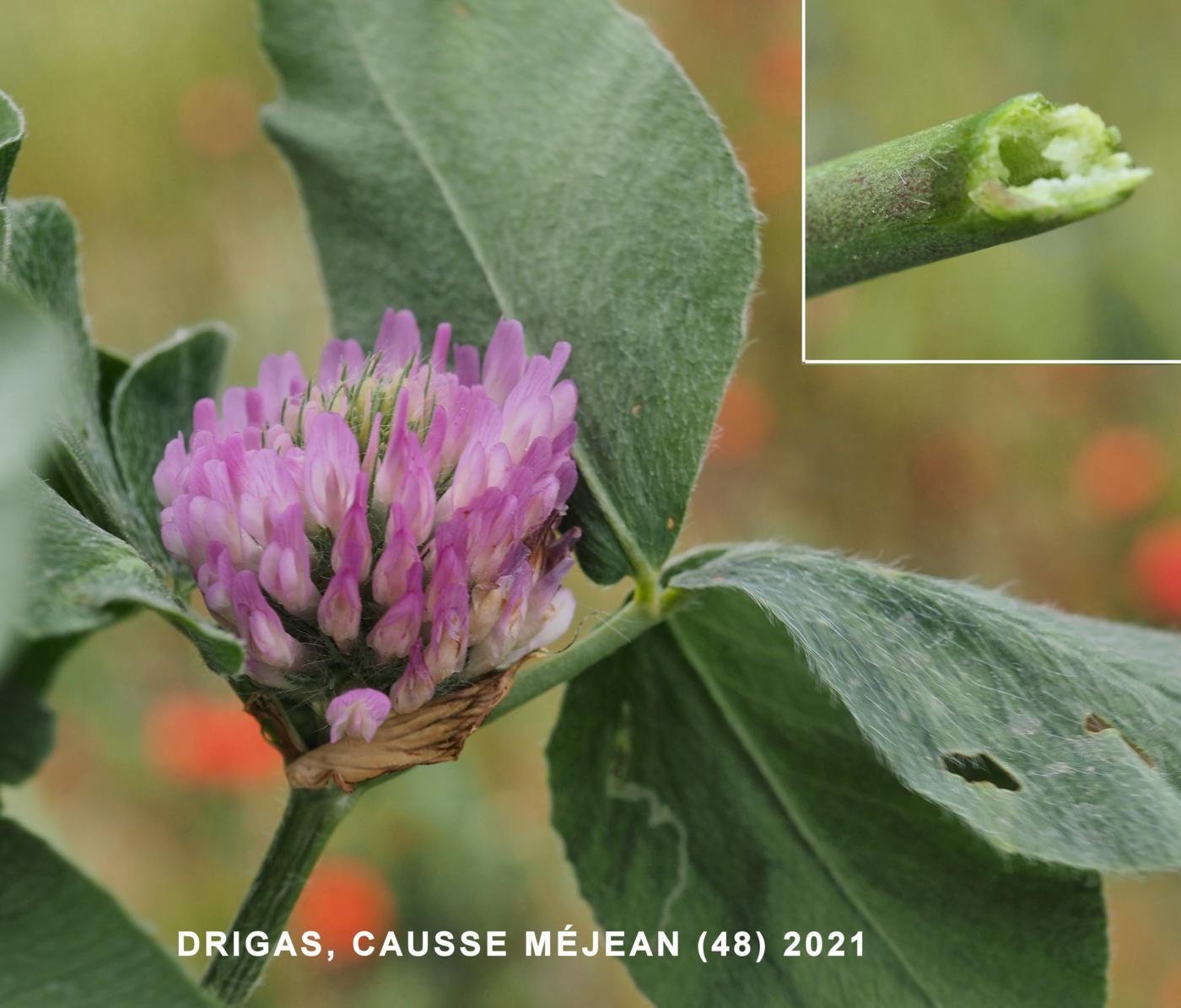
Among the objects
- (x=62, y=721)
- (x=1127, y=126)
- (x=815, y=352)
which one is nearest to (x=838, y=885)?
(x=1127, y=126)

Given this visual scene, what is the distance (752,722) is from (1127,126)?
3.29 feet

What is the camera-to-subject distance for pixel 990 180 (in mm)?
449

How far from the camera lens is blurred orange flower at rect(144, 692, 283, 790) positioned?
1.39 m

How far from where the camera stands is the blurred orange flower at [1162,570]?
1.67 meters

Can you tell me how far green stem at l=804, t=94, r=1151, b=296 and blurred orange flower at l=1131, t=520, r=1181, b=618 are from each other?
132 centimetres

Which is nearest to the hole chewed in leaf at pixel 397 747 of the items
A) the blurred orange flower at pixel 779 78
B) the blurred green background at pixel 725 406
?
the blurred green background at pixel 725 406

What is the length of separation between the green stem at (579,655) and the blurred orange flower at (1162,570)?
1.35 m

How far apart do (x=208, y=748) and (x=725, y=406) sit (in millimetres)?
867

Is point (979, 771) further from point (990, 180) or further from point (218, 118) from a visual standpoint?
point (218, 118)

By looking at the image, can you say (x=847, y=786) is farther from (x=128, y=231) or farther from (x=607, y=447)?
(x=128, y=231)

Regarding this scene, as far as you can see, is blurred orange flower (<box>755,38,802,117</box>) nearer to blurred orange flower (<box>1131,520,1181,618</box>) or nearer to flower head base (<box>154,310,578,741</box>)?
blurred orange flower (<box>1131,520,1181,618</box>)

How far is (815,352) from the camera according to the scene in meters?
2.04

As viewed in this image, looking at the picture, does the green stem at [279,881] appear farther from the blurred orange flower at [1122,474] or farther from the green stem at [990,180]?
the blurred orange flower at [1122,474]

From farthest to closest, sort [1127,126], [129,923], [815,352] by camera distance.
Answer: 1. [815,352]
2. [1127,126]
3. [129,923]
